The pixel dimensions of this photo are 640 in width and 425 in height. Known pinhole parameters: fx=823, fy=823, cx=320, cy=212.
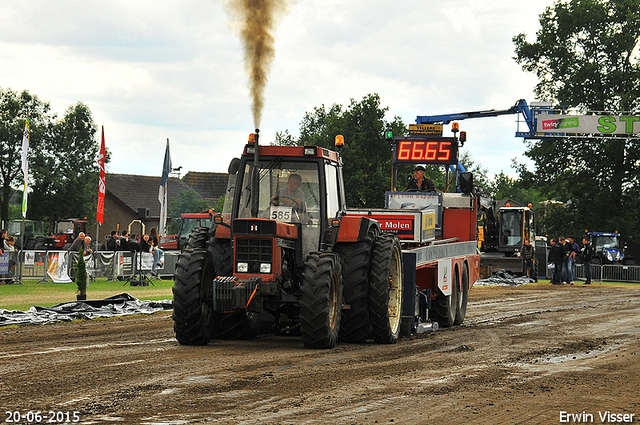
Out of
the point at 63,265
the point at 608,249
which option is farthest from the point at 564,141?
the point at 63,265

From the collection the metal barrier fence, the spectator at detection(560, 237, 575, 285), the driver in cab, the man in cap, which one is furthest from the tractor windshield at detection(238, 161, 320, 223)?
the metal barrier fence

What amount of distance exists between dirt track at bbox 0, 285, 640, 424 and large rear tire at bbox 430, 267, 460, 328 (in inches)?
44.8

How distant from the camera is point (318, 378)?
8.05 m

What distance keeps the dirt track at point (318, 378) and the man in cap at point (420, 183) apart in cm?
358

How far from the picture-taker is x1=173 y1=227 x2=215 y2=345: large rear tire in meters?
10.1

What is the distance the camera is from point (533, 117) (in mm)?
38938

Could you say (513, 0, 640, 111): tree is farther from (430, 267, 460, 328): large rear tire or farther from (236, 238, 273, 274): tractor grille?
(236, 238, 273, 274): tractor grille

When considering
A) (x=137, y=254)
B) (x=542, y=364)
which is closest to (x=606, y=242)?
(x=137, y=254)

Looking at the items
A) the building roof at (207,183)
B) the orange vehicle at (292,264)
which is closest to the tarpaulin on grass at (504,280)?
the orange vehicle at (292,264)

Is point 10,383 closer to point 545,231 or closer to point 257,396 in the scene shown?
point 257,396

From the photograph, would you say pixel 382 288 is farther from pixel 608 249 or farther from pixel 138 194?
pixel 138 194

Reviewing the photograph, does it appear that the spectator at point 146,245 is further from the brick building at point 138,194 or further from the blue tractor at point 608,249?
the brick building at point 138,194

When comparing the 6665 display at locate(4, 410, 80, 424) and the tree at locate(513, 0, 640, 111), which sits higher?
the tree at locate(513, 0, 640, 111)

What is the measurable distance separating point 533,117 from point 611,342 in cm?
2810
